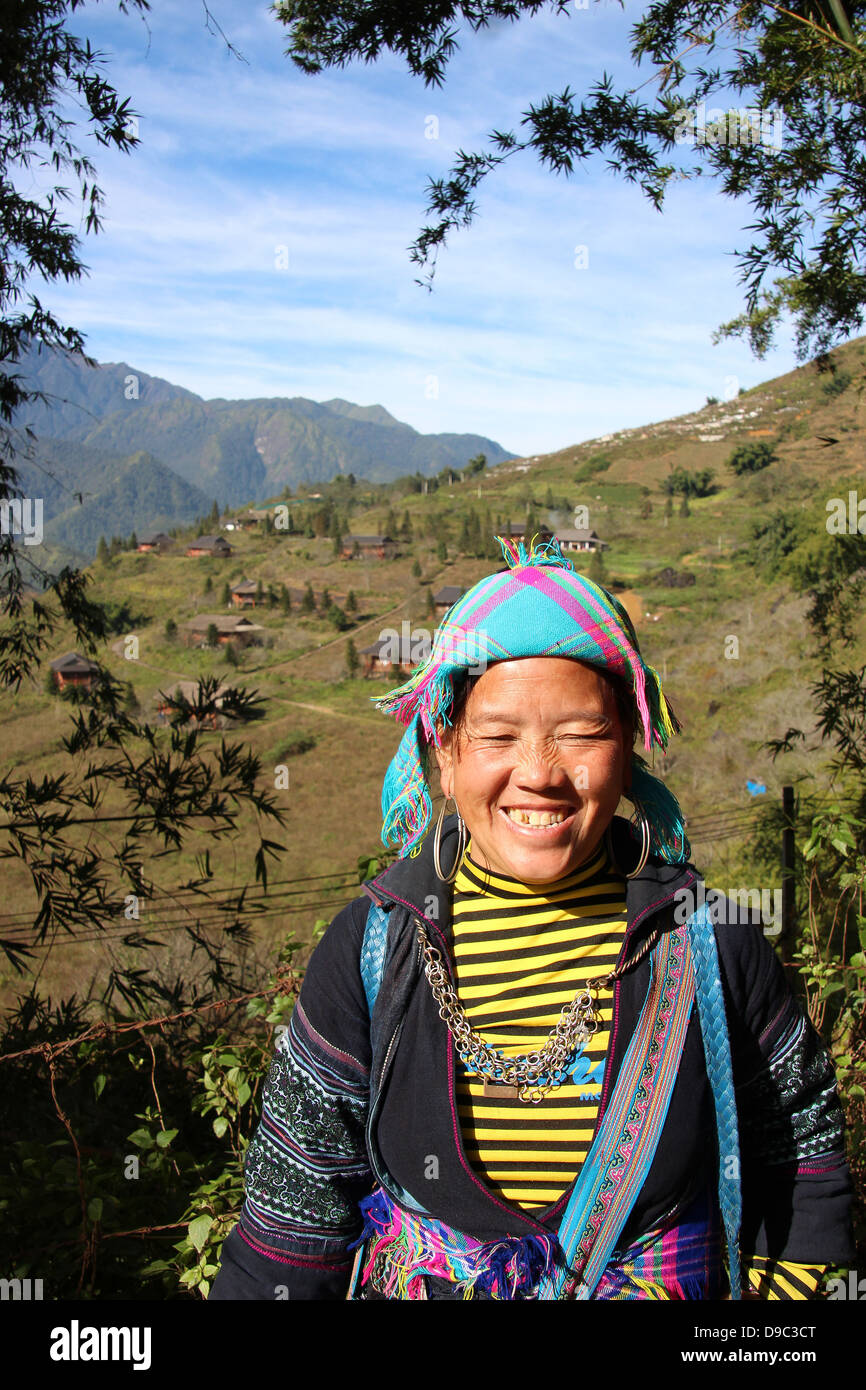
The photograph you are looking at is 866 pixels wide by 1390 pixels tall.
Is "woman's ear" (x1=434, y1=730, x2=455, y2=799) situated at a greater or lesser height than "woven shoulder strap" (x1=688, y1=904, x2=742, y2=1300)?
greater

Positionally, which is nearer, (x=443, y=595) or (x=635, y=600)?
(x=635, y=600)

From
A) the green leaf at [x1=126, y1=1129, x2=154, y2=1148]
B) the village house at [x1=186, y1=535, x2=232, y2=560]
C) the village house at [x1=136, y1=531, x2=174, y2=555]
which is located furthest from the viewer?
the village house at [x1=136, y1=531, x2=174, y2=555]

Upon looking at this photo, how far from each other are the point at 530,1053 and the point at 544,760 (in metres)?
0.43

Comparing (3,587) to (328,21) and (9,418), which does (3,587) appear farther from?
(328,21)

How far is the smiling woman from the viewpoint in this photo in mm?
1282

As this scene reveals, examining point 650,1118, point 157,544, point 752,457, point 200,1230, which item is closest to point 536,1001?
point 650,1118

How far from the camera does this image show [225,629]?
130 ft

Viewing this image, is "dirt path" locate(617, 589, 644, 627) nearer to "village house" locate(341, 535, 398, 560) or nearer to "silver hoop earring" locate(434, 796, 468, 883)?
"village house" locate(341, 535, 398, 560)

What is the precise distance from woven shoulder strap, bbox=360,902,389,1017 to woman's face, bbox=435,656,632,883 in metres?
0.21

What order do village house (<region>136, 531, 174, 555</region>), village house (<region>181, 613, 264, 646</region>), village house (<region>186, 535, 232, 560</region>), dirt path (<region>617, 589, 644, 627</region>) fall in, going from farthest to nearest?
village house (<region>136, 531, 174, 555</region>) → village house (<region>186, 535, 232, 560</region>) → village house (<region>181, 613, 264, 646</region>) → dirt path (<region>617, 589, 644, 627</region>)

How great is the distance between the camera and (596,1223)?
1.26 m

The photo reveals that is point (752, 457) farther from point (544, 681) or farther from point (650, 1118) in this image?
point (650, 1118)

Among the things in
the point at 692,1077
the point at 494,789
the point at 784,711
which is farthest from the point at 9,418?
the point at 784,711

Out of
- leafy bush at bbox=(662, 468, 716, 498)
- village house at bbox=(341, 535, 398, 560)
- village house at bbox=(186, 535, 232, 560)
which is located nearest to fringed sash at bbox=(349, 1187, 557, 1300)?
village house at bbox=(341, 535, 398, 560)
